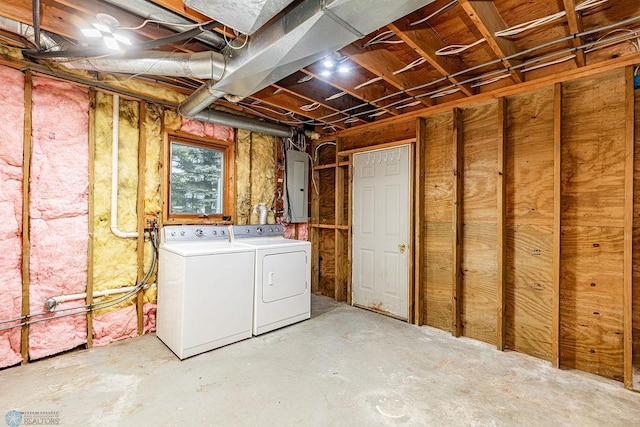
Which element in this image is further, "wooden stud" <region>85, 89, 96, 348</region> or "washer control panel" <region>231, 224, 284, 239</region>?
"washer control panel" <region>231, 224, 284, 239</region>

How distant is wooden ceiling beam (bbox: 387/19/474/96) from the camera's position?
189cm

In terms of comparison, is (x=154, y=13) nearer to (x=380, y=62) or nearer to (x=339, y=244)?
(x=380, y=62)

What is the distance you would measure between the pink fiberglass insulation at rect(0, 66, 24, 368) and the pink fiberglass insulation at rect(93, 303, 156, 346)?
500 millimetres

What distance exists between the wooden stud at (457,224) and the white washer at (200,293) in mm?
2010

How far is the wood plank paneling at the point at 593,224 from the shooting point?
2145mm

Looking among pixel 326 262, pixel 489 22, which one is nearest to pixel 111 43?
pixel 489 22

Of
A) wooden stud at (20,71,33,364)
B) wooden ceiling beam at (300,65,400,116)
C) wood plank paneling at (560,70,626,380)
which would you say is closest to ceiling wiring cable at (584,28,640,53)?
wood plank paneling at (560,70,626,380)

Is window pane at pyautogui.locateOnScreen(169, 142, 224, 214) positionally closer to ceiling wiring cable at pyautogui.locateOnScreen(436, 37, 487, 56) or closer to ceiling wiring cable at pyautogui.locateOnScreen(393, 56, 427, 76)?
ceiling wiring cable at pyautogui.locateOnScreen(393, 56, 427, 76)

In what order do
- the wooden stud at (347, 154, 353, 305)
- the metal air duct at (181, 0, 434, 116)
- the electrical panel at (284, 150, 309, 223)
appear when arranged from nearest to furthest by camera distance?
the metal air duct at (181, 0, 434, 116) < the wooden stud at (347, 154, 353, 305) < the electrical panel at (284, 150, 309, 223)

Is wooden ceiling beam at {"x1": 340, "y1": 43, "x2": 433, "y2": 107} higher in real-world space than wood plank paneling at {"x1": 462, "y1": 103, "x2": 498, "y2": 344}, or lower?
higher

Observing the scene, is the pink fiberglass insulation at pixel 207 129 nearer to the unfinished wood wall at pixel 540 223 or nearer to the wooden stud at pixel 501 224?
the unfinished wood wall at pixel 540 223

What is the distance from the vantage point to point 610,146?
2178 mm

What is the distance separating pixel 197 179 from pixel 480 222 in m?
3.03

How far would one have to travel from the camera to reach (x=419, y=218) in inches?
125
